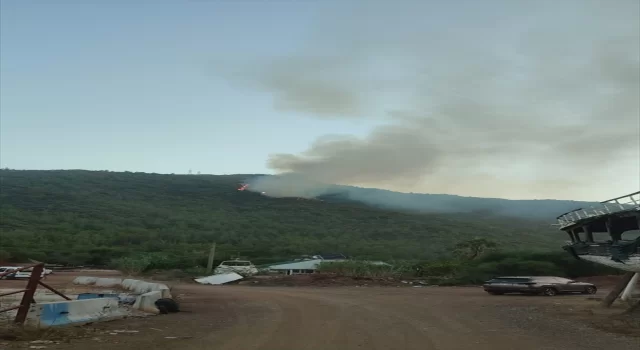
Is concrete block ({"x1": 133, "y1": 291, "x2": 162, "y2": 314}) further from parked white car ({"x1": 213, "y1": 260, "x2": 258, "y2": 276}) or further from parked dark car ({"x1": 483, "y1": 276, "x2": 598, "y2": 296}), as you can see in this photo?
parked white car ({"x1": 213, "y1": 260, "x2": 258, "y2": 276})

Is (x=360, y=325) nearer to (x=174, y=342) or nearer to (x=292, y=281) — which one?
(x=174, y=342)

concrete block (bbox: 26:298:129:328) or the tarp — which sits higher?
concrete block (bbox: 26:298:129:328)

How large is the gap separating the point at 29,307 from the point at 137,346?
311 cm

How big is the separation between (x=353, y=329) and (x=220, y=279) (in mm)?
25740

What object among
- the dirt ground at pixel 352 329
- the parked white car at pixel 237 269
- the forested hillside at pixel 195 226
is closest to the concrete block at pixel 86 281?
the parked white car at pixel 237 269

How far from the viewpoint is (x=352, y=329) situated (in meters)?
13.5

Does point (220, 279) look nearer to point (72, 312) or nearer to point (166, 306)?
point (166, 306)

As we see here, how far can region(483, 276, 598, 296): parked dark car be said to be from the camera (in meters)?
26.4

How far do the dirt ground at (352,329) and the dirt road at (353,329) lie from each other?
0.06 ft

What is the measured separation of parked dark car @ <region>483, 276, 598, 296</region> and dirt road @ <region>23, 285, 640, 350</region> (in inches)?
253

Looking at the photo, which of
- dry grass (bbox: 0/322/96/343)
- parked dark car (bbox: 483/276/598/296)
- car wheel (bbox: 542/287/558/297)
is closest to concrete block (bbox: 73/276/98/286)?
dry grass (bbox: 0/322/96/343)

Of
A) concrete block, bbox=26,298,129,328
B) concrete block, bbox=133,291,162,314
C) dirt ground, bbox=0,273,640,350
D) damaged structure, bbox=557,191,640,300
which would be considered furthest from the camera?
damaged structure, bbox=557,191,640,300

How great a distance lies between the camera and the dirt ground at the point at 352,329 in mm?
11000

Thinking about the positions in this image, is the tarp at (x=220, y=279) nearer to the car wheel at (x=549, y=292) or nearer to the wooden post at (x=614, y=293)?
the car wheel at (x=549, y=292)
